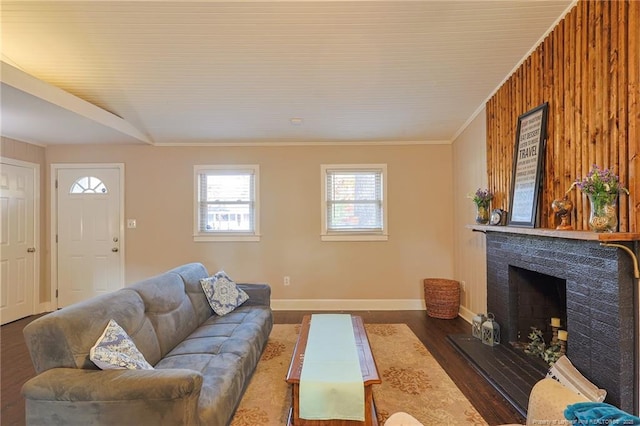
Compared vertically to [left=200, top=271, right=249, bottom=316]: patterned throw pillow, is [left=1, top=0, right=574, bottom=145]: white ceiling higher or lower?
higher

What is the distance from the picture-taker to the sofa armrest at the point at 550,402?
1.27 meters

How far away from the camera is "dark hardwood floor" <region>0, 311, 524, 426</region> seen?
7.14 feet

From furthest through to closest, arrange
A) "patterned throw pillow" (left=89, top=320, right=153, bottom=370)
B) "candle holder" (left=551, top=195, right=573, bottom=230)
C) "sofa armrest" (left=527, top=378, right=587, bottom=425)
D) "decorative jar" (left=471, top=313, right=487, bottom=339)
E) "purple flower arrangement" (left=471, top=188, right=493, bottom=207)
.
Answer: "purple flower arrangement" (left=471, top=188, right=493, bottom=207)
"decorative jar" (left=471, top=313, right=487, bottom=339)
"candle holder" (left=551, top=195, right=573, bottom=230)
"patterned throw pillow" (left=89, top=320, right=153, bottom=370)
"sofa armrest" (left=527, top=378, right=587, bottom=425)

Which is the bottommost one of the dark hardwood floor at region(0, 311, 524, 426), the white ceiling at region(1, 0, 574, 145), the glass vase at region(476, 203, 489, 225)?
the dark hardwood floor at region(0, 311, 524, 426)

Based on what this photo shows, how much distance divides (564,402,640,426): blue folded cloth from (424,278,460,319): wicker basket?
3170mm

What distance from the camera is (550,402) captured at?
131 cm

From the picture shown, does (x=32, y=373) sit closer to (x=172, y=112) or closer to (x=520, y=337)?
(x=172, y=112)

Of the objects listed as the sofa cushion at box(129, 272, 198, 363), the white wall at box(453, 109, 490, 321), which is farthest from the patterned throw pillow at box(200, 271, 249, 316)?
the white wall at box(453, 109, 490, 321)

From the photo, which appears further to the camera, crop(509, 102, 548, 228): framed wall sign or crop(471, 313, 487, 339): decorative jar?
crop(471, 313, 487, 339): decorative jar

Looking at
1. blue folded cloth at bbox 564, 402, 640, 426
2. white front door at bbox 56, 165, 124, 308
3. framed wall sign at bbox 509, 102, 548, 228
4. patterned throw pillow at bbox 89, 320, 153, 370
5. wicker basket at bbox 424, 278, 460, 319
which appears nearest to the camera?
blue folded cloth at bbox 564, 402, 640, 426

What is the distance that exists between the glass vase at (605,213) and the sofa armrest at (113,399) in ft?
8.35

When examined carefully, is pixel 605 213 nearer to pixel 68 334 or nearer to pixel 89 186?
pixel 68 334

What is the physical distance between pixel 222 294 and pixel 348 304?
6.82 ft

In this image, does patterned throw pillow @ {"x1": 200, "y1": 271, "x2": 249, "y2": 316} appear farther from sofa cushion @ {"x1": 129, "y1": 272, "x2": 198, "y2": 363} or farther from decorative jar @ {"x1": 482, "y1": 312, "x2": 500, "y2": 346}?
decorative jar @ {"x1": 482, "y1": 312, "x2": 500, "y2": 346}
